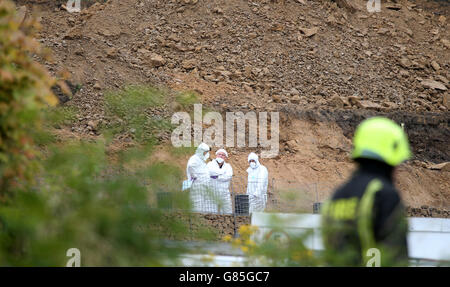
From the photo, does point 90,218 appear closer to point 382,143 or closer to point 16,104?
point 16,104

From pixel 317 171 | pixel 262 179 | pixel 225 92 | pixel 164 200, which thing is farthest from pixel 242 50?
pixel 164 200

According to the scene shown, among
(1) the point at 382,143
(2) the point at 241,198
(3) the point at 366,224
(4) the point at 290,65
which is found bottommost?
(3) the point at 366,224

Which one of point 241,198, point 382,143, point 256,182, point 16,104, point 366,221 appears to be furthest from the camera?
point 256,182

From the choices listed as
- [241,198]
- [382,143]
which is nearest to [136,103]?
[382,143]

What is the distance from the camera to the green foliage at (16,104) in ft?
15.5

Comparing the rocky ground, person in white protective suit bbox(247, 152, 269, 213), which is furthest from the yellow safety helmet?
the rocky ground

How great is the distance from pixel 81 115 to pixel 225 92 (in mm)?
4980

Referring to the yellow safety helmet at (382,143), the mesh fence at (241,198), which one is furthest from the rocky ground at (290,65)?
the yellow safety helmet at (382,143)

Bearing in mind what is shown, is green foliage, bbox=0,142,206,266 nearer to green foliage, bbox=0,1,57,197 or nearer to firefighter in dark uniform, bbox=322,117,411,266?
green foliage, bbox=0,1,57,197

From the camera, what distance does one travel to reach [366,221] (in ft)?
12.6

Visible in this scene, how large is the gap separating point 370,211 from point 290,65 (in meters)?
22.5

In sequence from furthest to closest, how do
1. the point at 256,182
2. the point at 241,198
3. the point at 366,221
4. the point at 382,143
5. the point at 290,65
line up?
the point at 290,65 → the point at 256,182 → the point at 241,198 → the point at 382,143 → the point at 366,221

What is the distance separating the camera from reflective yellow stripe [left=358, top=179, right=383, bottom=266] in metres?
3.85
